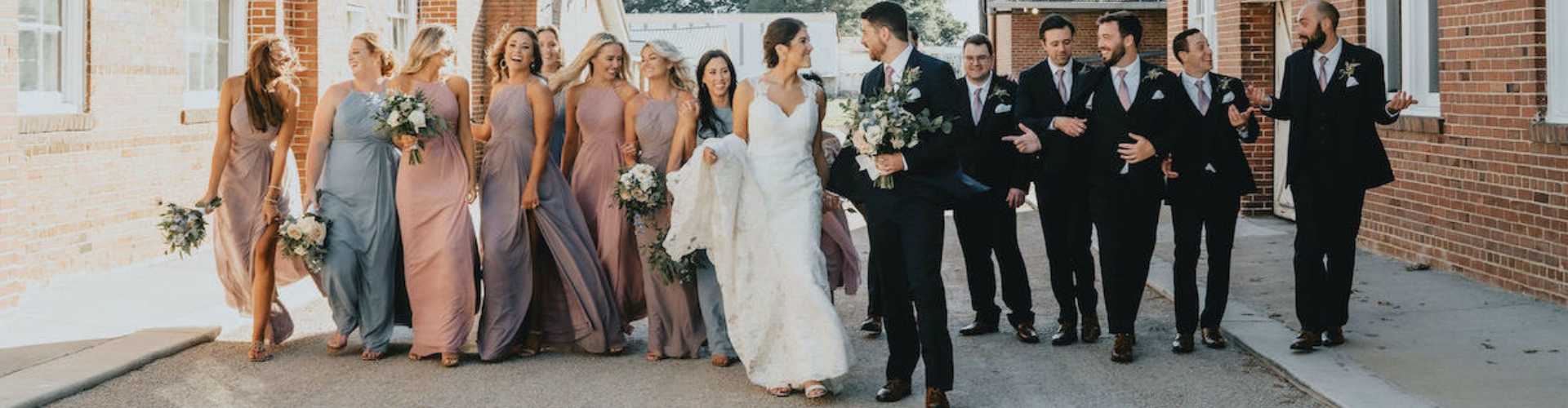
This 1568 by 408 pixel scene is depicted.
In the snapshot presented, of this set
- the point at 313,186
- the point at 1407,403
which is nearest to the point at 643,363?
the point at 313,186

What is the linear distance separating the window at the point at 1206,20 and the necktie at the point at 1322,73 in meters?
9.95

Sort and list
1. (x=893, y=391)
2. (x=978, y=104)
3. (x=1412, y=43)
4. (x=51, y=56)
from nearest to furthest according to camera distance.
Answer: (x=893, y=391) → (x=978, y=104) → (x=51, y=56) → (x=1412, y=43)

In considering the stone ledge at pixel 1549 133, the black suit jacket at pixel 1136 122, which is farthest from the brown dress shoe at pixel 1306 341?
the stone ledge at pixel 1549 133

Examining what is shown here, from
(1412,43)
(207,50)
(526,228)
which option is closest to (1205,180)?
(526,228)

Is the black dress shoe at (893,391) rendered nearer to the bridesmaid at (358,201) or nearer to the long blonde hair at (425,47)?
the bridesmaid at (358,201)

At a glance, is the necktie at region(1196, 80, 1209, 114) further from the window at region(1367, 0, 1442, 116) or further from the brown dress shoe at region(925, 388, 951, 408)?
the window at region(1367, 0, 1442, 116)

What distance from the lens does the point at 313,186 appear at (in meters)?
8.80

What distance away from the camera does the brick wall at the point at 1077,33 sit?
118 feet

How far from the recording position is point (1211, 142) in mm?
8812

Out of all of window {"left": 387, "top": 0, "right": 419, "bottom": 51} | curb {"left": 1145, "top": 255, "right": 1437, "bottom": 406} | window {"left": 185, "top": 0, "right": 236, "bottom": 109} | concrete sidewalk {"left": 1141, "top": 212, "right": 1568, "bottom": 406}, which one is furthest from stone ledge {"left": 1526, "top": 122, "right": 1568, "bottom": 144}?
window {"left": 387, "top": 0, "right": 419, "bottom": 51}

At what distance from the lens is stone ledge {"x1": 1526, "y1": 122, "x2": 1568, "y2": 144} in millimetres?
10148

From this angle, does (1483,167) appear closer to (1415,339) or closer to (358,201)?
(1415,339)

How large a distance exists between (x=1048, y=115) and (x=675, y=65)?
6.96ft

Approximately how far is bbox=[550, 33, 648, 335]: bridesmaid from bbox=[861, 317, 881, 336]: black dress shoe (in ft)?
4.54
